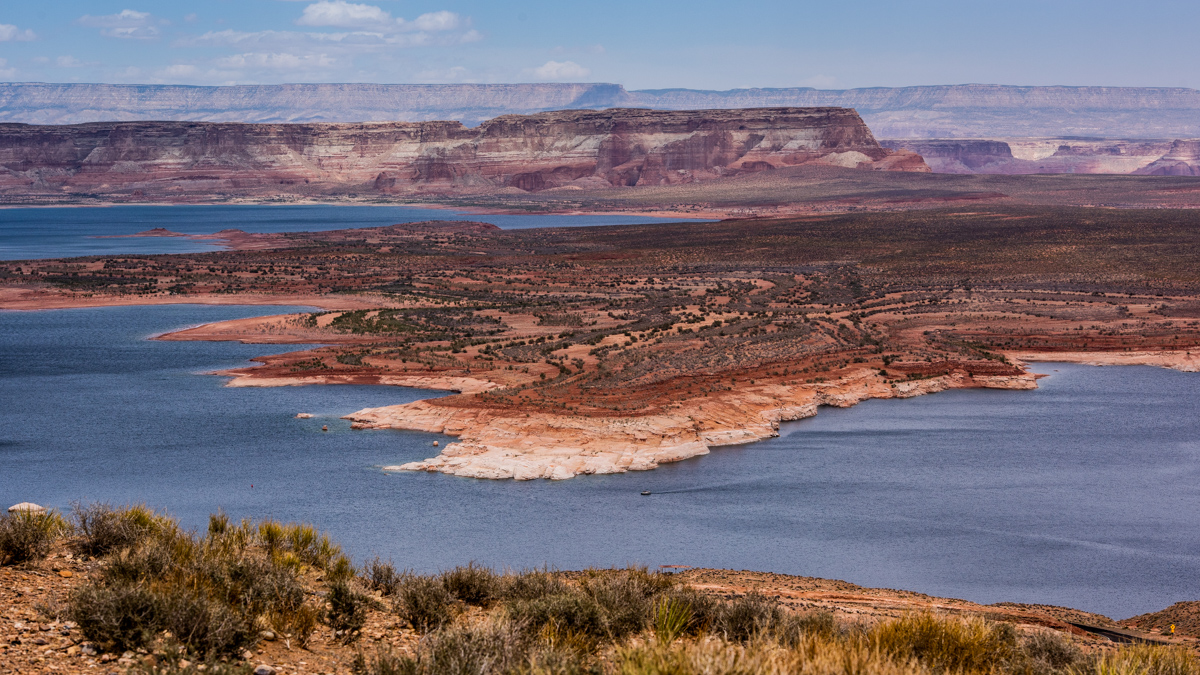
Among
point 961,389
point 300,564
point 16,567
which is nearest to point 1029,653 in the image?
point 300,564

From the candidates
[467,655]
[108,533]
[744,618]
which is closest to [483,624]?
[467,655]

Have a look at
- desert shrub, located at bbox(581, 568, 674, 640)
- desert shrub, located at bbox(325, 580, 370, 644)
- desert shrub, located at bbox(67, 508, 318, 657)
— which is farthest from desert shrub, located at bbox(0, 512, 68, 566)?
desert shrub, located at bbox(581, 568, 674, 640)

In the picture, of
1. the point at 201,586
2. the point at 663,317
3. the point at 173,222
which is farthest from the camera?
the point at 173,222

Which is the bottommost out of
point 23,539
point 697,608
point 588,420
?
point 588,420

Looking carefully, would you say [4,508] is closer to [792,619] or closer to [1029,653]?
[792,619]

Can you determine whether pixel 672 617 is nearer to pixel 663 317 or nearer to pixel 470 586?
pixel 470 586
